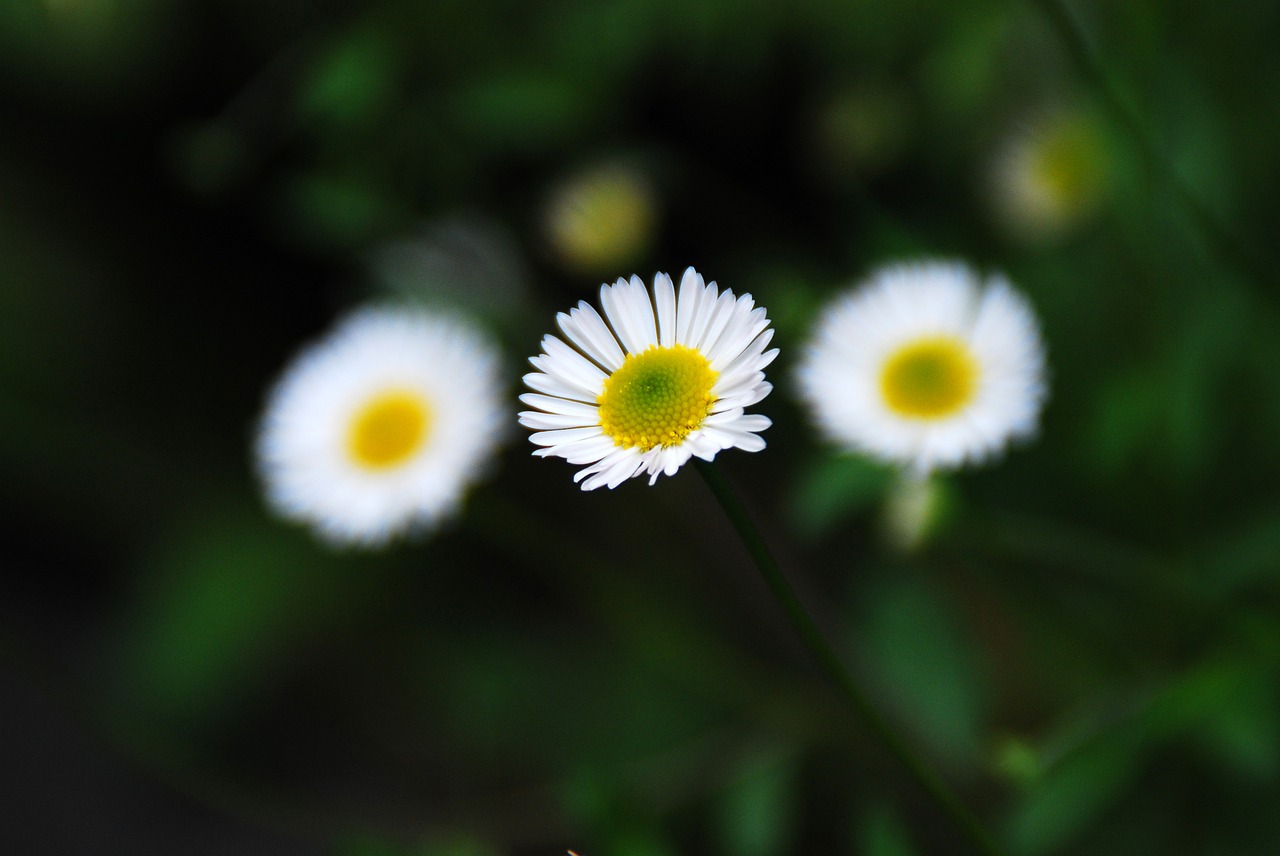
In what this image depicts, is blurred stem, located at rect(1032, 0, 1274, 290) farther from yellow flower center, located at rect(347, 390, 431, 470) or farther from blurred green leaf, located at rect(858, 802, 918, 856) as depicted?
yellow flower center, located at rect(347, 390, 431, 470)

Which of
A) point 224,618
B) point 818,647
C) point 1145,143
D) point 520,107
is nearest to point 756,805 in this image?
point 818,647

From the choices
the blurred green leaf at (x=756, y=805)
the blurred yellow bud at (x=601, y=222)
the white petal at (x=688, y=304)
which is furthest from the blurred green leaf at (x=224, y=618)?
the white petal at (x=688, y=304)

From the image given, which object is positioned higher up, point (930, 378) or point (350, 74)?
point (350, 74)

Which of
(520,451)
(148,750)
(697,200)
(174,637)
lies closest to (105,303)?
(174,637)

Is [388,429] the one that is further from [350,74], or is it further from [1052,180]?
[1052,180]

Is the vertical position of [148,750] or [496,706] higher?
[496,706]

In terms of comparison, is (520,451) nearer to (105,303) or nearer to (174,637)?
(174,637)

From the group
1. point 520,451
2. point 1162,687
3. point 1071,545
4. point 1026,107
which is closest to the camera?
point 1162,687
